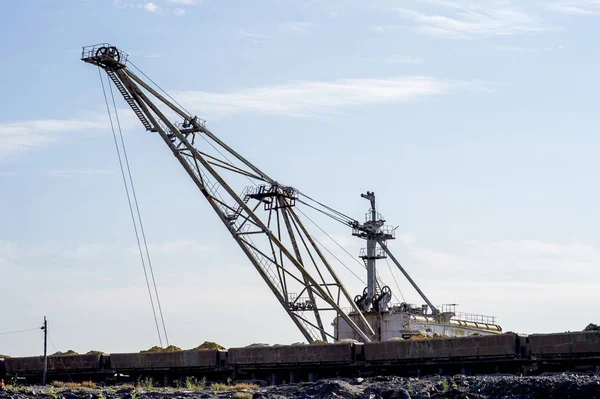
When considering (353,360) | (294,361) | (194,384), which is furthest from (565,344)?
(194,384)

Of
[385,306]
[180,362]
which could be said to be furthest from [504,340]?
[385,306]

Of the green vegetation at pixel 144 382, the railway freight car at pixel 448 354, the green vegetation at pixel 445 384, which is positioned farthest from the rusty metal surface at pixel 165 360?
the green vegetation at pixel 445 384

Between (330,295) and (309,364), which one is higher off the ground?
(330,295)

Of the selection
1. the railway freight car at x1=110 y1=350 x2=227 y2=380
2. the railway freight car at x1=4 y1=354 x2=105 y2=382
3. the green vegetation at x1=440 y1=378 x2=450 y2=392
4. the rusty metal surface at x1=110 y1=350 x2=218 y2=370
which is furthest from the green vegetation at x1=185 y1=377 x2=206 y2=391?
the green vegetation at x1=440 y1=378 x2=450 y2=392

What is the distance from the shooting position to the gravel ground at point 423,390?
27453 millimetres

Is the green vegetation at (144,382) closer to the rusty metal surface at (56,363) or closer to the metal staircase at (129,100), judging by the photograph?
the rusty metal surface at (56,363)

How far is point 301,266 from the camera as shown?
182 ft

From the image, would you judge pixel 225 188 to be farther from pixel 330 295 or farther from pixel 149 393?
pixel 149 393

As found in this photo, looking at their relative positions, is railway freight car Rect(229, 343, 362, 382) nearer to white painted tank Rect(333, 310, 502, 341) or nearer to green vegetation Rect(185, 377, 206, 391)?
green vegetation Rect(185, 377, 206, 391)

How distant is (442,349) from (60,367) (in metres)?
21.4

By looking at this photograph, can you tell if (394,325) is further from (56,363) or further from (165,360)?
(56,363)

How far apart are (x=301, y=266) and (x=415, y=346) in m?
16.4

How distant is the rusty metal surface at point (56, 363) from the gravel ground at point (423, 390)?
14.8 meters

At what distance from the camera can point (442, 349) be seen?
39.2 m
